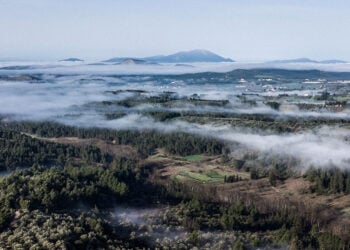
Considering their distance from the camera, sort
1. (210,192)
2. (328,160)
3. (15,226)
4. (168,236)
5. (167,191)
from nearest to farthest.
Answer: (15,226) → (168,236) → (167,191) → (210,192) → (328,160)

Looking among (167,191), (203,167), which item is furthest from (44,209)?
(203,167)

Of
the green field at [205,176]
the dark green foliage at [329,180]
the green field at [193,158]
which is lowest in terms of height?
the green field at [193,158]

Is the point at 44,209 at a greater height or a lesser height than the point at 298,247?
greater

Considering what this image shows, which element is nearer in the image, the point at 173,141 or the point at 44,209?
the point at 44,209

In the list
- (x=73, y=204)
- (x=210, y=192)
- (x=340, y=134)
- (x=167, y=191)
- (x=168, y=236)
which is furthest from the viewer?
(x=340, y=134)

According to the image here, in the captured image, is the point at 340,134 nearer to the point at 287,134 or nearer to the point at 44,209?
the point at 287,134

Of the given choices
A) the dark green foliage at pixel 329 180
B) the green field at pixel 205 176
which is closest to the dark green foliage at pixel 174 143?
the green field at pixel 205 176

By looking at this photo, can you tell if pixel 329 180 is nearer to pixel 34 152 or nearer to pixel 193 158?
pixel 193 158

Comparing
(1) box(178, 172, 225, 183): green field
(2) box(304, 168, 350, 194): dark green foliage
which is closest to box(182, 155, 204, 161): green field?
(1) box(178, 172, 225, 183): green field

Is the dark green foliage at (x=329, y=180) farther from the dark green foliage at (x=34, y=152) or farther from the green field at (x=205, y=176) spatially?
the dark green foliage at (x=34, y=152)

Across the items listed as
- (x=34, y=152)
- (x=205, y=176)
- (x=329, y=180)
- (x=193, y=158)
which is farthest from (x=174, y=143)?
(x=329, y=180)
